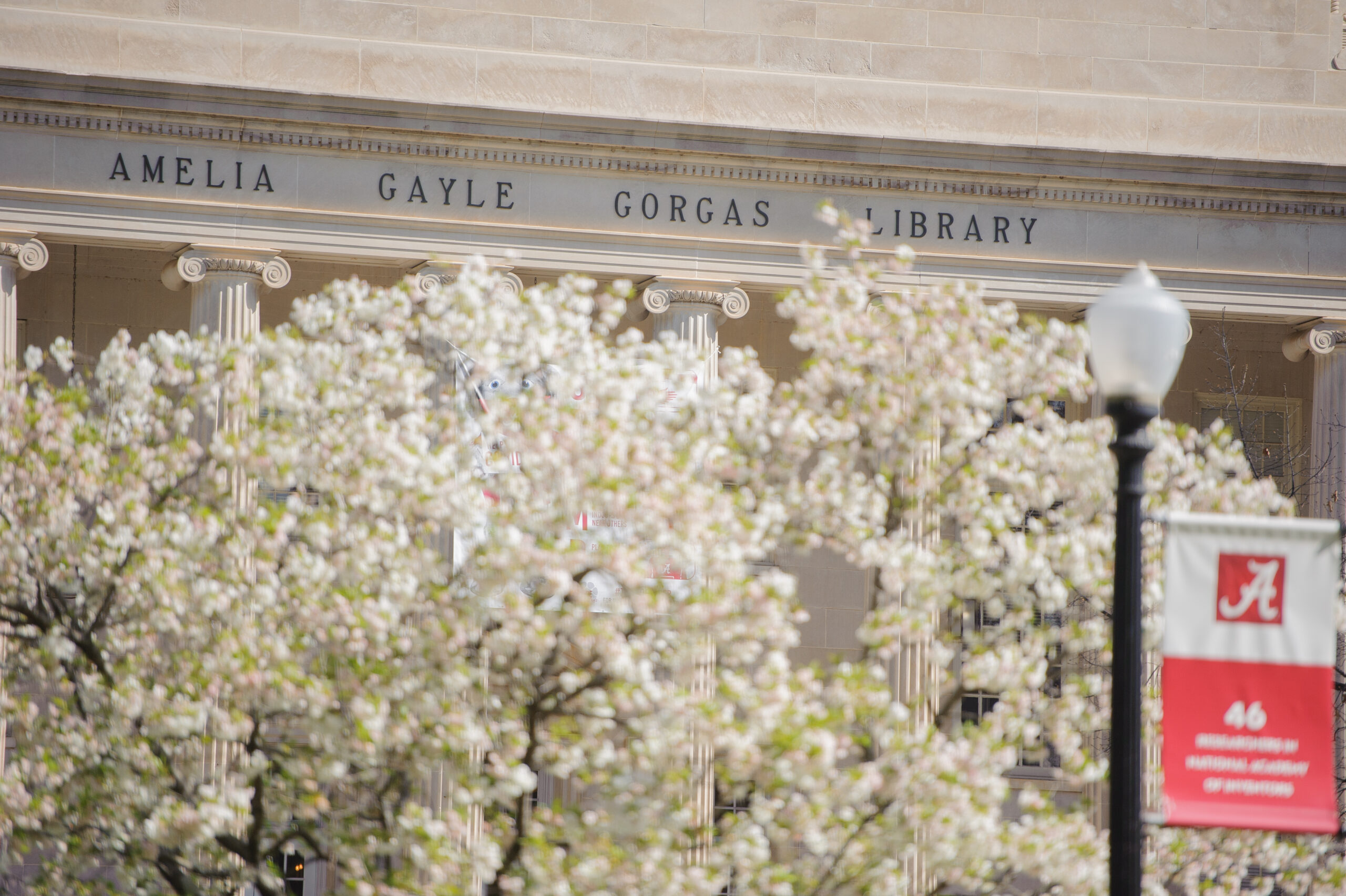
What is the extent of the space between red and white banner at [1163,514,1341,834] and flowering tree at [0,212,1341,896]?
7.76 feet

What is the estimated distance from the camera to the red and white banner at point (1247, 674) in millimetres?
9555

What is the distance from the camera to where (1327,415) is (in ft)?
82.3

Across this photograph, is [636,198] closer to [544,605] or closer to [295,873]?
[295,873]

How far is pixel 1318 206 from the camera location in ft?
83.8

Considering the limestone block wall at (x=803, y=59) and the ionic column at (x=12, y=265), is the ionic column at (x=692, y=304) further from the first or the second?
the ionic column at (x=12, y=265)

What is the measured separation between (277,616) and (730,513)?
3.07 metres

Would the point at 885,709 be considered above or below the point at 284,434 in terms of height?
below

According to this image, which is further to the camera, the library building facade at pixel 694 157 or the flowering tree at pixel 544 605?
the library building facade at pixel 694 157

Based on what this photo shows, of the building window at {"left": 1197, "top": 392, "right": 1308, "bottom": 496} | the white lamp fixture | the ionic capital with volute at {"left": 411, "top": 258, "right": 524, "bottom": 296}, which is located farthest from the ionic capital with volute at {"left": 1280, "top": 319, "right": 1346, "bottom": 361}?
the white lamp fixture

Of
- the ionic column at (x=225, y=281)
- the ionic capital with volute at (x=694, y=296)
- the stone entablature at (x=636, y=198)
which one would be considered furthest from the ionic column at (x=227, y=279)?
the ionic capital with volute at (x=694, y=296)

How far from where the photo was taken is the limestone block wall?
23.7 metres

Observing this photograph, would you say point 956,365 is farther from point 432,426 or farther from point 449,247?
point 449,247

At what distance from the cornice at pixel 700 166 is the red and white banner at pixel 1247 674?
49.9 ft

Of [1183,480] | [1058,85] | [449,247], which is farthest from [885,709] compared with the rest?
[1058,85]
